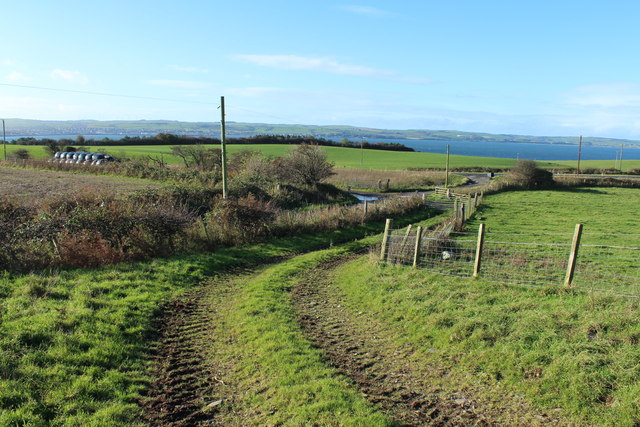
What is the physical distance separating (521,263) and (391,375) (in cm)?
758

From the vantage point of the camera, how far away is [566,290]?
9625 millimetres

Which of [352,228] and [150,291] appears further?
[352,228]

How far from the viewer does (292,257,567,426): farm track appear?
5.97 metres

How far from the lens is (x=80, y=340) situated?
26.1ft

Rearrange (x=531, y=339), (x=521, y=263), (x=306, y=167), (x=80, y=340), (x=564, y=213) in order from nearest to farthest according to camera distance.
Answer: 1. (x=531, y=339)
2. (x=80, y=340)
3. (x=521, y=263)
4. (x=564, y=213)
5. (x=306, y=167)

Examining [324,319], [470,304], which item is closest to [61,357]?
[324,319]

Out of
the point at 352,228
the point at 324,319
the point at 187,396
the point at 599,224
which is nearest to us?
the point at 187,396

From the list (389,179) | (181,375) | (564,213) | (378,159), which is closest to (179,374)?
(181,375)

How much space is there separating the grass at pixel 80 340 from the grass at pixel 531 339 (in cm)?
255

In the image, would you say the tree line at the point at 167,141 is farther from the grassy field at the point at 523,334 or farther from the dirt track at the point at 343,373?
the dirt track at the point at 343,373

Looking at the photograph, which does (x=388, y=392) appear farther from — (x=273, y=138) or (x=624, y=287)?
(x=273, y=138)

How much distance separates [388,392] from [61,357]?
548 cm

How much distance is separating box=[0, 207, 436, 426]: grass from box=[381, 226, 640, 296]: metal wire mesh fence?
477 centimetres

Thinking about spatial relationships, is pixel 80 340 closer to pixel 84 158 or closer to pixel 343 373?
pixel 343 373
